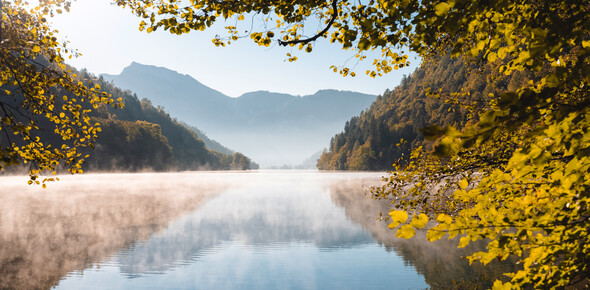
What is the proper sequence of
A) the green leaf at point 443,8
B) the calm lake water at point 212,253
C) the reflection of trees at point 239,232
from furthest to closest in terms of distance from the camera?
the reflection of trees at point 239,232 → the calm lake water at point 212,253 → the green leaf at point 443,8

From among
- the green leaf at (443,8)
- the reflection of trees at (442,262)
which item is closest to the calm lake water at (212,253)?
the reflection of trees at (442,262)

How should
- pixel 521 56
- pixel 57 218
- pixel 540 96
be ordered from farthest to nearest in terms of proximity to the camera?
pixel 57 218 < pixel 521 56 < pixel 540 96

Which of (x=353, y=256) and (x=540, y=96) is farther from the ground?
(x=540, y=96)

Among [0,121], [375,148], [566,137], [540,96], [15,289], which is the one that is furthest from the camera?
[375,148]

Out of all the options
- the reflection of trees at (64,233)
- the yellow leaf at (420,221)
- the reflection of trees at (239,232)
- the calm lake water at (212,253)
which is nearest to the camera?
the yellow leaf at (420,221)

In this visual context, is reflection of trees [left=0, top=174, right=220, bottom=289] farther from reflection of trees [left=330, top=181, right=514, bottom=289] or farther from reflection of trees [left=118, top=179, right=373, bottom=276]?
reflection of trees [left=330, top=181, right=514, bottom=289]

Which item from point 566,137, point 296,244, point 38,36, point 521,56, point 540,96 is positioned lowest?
point 296,244

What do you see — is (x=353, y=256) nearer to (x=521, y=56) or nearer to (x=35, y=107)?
(x=35, y=107)

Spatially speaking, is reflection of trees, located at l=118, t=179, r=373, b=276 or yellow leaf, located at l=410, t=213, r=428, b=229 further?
reflection of trees, located at l=118, t=179, r=373, b=276

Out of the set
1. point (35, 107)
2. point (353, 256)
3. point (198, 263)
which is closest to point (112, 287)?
point (198, 263)

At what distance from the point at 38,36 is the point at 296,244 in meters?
25.3

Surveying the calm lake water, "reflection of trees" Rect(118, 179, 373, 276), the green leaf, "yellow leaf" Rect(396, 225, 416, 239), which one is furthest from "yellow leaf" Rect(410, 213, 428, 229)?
"reflection of trees" Rect(118, 179, 373, 276)

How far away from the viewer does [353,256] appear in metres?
25.5

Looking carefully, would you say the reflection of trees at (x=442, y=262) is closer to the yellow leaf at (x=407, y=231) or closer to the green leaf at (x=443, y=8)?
the yellow leaf at (x=407, y=231)
